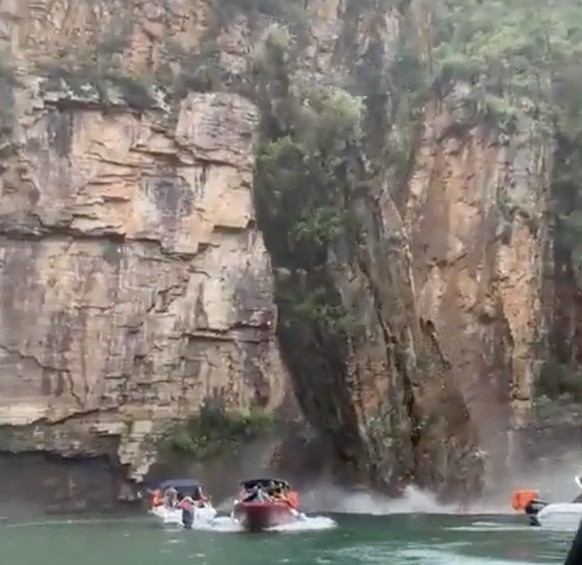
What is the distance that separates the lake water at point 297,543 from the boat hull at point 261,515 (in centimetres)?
40

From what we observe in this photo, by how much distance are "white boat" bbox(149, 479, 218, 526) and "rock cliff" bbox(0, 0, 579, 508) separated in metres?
1.51

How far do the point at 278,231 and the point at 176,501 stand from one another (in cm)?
938

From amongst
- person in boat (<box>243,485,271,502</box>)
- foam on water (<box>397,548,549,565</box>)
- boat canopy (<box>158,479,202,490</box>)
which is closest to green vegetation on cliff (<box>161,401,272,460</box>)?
boat canopy (<box>158,479,202,490</box>)

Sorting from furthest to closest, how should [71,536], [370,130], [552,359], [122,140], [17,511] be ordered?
[552,359] < [370,130] < [122,140] < [17,511] < [71,536]

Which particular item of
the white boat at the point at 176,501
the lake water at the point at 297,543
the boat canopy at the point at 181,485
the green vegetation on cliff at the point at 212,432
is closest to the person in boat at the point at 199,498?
the white boat at the point at 176,501

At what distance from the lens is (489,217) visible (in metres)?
36.8

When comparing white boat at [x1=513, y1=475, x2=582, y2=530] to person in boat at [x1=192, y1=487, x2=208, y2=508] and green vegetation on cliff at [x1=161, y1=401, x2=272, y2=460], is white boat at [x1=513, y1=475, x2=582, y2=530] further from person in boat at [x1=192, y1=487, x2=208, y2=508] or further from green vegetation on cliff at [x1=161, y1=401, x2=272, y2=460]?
green vegetation on cliff at [x1=161, y1=401, x2=272, y2=460]

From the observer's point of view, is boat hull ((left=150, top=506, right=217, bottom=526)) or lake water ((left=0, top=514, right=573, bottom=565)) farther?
boat hull ((left=150, top=506, right=217, bottom=526))

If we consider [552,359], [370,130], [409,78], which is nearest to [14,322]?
[370,130]

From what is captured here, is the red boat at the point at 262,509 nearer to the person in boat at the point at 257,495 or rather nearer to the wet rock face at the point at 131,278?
the person in boat at the point at 257,495

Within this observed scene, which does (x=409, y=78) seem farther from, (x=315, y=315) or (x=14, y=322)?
(x=14, y=322)

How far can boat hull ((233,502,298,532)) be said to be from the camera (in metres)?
25.5

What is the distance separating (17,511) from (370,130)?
15953mm

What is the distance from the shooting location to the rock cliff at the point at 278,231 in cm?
3153
